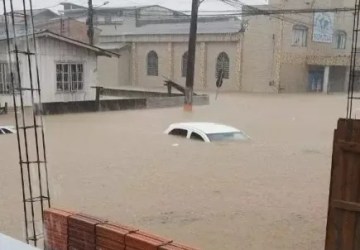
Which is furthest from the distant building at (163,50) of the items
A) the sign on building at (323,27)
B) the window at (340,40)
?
the window at (340,40)

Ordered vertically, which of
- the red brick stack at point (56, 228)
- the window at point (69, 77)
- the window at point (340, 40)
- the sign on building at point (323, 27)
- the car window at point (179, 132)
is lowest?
the car window at point (179, 132)

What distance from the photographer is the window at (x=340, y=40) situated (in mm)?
43856

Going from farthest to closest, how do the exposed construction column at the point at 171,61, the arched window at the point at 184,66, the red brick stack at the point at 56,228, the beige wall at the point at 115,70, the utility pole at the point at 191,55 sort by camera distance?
the beige wall at the point at 115,70, the exposed construction column at the point at 171,61, the arched window at the point at 184,66, the utility pole at the point at 191,55, the red brick stack at the point at 56,228

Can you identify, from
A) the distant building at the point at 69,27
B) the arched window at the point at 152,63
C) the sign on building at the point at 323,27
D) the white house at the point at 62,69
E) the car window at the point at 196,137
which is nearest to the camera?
the car window at the point at 196,137

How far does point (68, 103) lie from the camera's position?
22.5 metres

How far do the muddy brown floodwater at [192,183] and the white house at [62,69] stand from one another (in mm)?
4416

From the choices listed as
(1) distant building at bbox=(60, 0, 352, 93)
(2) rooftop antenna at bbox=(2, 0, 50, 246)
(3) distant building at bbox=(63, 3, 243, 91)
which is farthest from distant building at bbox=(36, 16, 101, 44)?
(2) rooftop antenna at bbox=(2, 0, 50, 246)

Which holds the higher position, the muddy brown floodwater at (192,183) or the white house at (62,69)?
the white house at (62,69)

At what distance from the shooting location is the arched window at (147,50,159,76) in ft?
150

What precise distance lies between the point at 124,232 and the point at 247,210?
444 cm

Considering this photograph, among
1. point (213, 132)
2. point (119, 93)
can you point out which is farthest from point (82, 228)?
point (119, 93)

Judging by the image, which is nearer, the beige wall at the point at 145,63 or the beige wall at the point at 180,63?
the beige wall at the point at 180,63

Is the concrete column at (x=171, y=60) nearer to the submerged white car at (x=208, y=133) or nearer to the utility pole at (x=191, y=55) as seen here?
the utility pole at (x=191, y=55)

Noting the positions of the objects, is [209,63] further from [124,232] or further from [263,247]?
[124,232]
